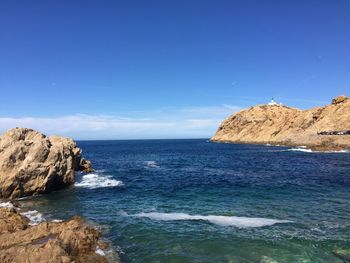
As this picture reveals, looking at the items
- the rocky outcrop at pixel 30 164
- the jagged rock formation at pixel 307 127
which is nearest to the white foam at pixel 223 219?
the rocky outcrop at pixel 30 164

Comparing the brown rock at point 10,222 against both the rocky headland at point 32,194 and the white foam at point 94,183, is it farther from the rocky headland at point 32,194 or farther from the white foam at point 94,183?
the white foam at point 94,183

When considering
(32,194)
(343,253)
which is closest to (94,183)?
(32,194)

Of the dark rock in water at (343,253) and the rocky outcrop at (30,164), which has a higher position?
the rocky outcrop at (30,164)

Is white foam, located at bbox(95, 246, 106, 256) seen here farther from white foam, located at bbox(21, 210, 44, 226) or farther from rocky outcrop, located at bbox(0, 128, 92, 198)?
rocky outcrop, located at bbox(0, 128, 92, 198)

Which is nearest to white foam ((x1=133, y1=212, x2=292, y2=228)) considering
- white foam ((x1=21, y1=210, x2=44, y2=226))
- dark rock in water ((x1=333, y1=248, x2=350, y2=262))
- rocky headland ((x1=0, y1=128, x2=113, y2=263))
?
dark rock in water ((x1=333, y1=248, x2=350, y2=262))

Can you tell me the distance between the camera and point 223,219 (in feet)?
96.2

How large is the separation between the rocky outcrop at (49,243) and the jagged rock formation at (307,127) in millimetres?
107849

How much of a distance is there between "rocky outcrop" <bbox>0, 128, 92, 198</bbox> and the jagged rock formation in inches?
3688

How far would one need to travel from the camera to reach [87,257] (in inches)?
774

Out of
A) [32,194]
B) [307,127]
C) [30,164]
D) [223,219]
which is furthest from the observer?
[307,127]

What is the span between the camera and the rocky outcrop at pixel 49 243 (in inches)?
655

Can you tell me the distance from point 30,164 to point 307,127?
132413 mm

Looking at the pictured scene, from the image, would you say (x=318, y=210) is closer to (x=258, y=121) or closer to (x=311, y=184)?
(x=311, y=184)

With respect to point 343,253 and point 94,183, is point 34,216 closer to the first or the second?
point 94,183
